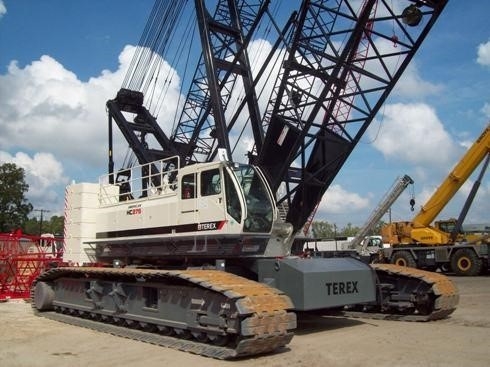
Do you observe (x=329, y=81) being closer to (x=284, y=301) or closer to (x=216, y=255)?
(x=216, y=255)

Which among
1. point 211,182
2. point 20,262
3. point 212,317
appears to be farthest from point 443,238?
point 212,317

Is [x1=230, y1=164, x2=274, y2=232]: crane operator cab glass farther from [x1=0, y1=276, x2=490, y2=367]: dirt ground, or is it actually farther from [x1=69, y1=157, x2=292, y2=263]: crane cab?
[x1=0, y1=276, x2=490, y2=367]: dirt ground

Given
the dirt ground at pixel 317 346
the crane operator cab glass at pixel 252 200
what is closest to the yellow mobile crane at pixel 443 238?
the dirt ground at pixel 317 346

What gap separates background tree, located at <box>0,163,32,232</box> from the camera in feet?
240

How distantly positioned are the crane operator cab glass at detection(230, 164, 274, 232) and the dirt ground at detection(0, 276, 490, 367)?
201 centimetres

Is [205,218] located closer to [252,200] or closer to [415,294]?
[252,200]

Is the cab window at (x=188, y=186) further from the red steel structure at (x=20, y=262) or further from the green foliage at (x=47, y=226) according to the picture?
the green foliage at (x=47, y=226)

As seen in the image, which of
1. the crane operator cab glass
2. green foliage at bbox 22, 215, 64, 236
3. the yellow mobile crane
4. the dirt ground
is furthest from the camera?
green foliage at bbox 22, 215, 64, 236

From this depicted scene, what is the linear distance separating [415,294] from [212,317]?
16.4ft

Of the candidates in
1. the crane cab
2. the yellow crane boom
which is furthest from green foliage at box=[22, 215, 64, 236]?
the crane cab

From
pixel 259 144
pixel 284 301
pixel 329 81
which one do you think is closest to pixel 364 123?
pixel 329 81

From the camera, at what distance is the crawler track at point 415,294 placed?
11.1 m

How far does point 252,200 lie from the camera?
10.0 meters

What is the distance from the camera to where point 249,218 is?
32.0ft
